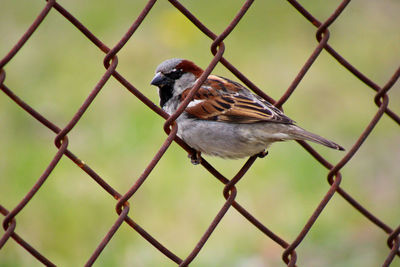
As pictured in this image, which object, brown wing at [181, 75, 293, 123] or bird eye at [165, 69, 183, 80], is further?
bird eye at [165, 69, 183, 80]

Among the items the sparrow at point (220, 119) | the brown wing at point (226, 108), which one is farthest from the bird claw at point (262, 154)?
the brown wing at point (226, 108)

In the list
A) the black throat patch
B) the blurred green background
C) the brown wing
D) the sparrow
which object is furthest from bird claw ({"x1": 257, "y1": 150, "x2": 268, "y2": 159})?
the blurred green background

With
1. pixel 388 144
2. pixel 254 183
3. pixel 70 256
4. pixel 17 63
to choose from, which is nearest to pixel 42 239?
pixel 70 256

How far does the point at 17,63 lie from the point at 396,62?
3.57 metres

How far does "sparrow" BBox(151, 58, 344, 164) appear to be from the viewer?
8.58 ft

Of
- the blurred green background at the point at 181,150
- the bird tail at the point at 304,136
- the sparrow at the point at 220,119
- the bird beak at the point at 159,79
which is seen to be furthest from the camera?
the blurred green background at the point at 181,150

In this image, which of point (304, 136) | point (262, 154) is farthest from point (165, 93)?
point (304, 136)

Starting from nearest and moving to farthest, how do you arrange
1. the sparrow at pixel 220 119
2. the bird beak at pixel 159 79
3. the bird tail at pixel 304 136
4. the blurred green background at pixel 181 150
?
the bird tail at pixel 304 136 < the sparrow at pixel 220 119 < the bird beak at pixel 159 79 < the blurred green background at pixel 181 150

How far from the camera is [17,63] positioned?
5.20 m

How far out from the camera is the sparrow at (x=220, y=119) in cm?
262

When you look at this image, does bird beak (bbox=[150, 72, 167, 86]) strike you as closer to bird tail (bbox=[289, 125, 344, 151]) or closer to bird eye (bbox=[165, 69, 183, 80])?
bird eye (bbox=[165, 69, 183, 80])

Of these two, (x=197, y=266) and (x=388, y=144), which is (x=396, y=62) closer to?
(x=388, y=144)

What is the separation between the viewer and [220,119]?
2.66m

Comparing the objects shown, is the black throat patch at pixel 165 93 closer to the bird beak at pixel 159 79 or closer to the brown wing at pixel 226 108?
the bird beak at pixel 159 79
